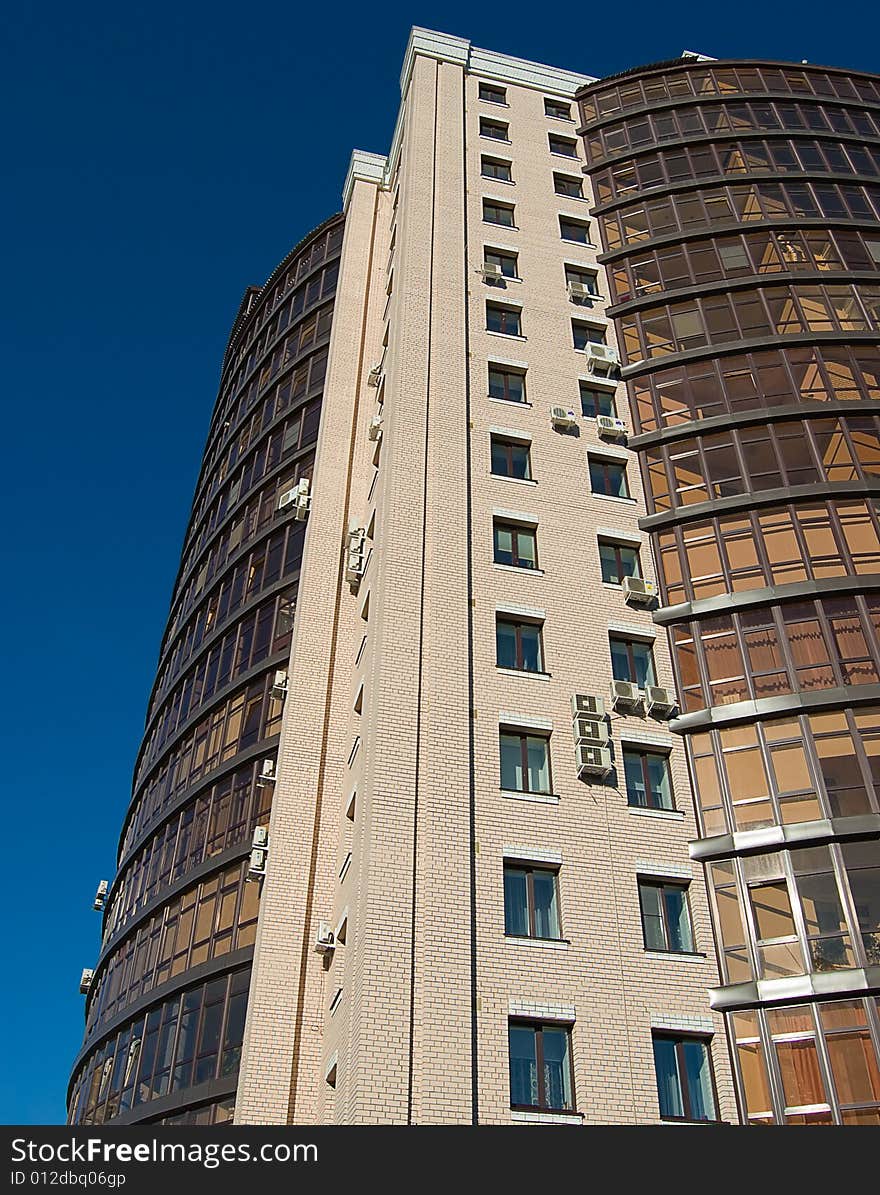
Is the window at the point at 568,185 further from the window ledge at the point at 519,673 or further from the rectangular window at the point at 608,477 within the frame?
the window ledge at the point at 519,673

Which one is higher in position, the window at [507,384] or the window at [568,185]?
the window at [568,185]

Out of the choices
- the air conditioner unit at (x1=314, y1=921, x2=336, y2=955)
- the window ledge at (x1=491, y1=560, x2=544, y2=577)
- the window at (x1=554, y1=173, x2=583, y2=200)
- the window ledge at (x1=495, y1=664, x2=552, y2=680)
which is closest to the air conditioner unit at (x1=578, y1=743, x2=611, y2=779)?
the window ledge at (x1=495, y1=664, x2=552, y2=680)

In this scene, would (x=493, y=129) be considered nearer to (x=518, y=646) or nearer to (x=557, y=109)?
(x=557, y=109)

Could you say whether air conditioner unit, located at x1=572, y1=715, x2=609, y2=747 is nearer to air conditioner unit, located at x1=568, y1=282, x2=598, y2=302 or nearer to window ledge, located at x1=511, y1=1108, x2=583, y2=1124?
window ledge, located at x1=511, y1=1108, x2=583, y2=1124

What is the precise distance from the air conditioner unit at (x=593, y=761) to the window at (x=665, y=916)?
2.31 metres

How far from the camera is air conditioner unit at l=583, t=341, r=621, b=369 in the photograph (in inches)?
1241

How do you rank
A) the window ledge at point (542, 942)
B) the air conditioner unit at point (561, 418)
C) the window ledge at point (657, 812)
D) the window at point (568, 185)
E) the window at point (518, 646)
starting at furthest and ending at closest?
the window at point (568, 185) → the air conditioner unit at point (561, 418) → the window at point (518, 646) → the window ledge at point (657, 812) → the window ledge at point (542, 942)

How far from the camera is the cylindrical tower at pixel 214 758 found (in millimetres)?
26359

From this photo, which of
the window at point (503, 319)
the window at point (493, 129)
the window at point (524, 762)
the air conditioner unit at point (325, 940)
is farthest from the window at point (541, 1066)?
the window at point (493, 129)

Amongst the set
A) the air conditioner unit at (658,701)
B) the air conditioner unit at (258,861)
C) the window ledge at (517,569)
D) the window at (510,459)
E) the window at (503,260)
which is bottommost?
the air conditioner unit at (258,861)

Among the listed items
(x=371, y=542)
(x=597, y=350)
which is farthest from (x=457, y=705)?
(x=597, y=350)

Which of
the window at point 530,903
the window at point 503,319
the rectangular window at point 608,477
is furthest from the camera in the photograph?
the window at point 503,319

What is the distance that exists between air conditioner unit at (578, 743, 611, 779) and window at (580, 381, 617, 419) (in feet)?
36.7

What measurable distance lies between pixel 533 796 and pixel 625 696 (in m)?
3.35
